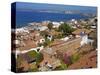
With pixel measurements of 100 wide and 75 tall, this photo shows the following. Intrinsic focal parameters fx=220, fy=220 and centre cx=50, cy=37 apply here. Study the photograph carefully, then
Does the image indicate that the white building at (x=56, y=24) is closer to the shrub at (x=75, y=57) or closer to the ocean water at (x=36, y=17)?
the ocean water at (x=36, y=17)

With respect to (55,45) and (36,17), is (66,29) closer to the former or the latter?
(55,45)

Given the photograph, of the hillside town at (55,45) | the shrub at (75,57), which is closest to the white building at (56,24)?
the hillside town at (55,45)

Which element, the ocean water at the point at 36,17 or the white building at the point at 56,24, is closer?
the ocean water at the point at 36,17

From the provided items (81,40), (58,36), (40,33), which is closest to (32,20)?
(40,33)

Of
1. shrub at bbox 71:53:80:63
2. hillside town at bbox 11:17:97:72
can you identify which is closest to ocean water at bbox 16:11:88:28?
hillside town at bbox 11:17:97:72

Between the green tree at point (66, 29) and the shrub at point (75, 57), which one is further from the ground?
the green tree at point (66, 29)

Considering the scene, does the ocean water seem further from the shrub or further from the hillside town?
the shrub

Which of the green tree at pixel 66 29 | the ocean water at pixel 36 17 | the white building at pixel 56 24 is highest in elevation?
the ocean water at pixel 36 17

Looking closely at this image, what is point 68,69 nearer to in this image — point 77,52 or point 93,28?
point 77,52
